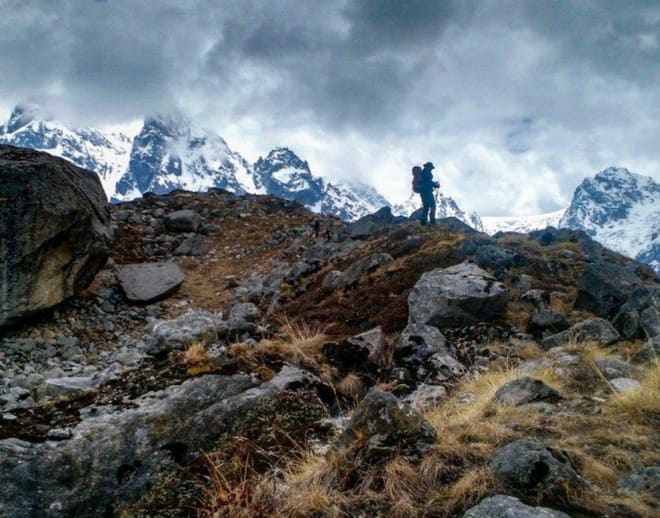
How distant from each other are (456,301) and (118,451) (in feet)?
23.5

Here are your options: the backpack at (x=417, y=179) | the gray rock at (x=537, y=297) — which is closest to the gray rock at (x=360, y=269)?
the gray rock at (x=537, y=297)

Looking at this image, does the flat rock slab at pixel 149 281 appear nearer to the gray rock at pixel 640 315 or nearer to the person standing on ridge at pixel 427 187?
the gray rock at pixel 640 315

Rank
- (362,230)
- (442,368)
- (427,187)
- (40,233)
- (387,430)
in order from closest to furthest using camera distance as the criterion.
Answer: (387,430) → (442,368) → (40,233) → (427,187) → (362,230)

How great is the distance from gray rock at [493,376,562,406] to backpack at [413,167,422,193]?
1977 cm

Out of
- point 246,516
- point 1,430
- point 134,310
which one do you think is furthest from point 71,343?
point 246,516

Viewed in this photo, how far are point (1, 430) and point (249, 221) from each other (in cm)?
2540

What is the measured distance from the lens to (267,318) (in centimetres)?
1258

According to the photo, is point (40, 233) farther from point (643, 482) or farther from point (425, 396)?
point (643, 482)

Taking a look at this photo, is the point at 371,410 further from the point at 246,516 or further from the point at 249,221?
the point at 249,221

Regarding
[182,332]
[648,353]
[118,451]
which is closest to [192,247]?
[182,332]

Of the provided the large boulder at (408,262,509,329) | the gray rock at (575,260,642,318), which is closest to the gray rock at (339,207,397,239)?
the gray rock at (575,260,642,318)

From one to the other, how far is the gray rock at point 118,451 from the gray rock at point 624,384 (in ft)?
12.9

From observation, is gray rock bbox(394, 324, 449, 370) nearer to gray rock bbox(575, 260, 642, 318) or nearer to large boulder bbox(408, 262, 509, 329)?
large boulder bbox(408, 262, 509, 329)

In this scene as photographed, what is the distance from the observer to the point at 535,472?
318cm
